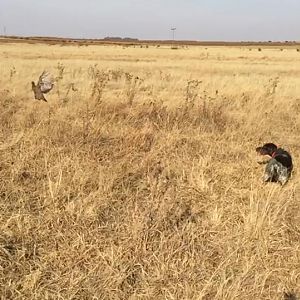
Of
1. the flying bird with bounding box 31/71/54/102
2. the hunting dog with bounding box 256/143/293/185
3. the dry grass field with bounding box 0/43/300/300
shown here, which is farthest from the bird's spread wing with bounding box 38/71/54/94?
the hunting dog with bounding box 256/143/293/185

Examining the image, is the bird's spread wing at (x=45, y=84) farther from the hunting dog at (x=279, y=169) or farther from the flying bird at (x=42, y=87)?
the hunting dog at (x=279, y=169)

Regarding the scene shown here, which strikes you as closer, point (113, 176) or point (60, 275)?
point (60, 275)

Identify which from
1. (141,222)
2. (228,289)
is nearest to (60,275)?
(141,222)

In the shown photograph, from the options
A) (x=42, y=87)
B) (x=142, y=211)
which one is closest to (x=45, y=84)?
(x=42, y=87)

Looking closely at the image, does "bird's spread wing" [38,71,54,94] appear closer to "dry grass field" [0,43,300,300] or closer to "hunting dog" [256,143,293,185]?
"dry grass field" [0,43,300,300]

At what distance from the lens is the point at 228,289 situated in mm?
2965

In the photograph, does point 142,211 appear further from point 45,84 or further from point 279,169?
point 45,84

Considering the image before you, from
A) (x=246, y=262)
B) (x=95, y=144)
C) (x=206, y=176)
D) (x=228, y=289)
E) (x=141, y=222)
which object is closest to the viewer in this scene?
(x=228, y=289)

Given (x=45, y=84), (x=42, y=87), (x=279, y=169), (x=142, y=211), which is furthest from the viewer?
(x=45, y=84)

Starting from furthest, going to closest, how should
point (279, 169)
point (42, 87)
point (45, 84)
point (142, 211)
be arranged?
point (45, 84) → point (42, 87) → point (279, 169) → point (142, 211)

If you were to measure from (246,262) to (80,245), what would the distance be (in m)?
1.30

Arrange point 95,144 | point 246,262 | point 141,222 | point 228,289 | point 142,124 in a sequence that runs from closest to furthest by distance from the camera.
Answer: point 228,289, point 246,262, point 141,222, point 95,144, point 142,124

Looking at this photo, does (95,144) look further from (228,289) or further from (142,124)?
(228,289)

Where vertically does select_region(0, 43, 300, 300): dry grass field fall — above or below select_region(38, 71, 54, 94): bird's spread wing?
below
